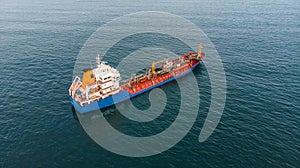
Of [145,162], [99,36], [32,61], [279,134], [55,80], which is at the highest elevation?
[99,36]

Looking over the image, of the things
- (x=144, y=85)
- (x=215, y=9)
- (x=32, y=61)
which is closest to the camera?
(x=144, y=85)

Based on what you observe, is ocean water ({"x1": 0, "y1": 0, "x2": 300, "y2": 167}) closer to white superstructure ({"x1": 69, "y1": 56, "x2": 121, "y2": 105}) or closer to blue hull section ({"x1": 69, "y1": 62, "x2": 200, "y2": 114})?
blue hull section ({"x1": 69, "y1": 62, "x2": 200, "y2": 114})

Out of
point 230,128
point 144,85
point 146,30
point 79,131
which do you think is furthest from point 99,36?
point 230,128

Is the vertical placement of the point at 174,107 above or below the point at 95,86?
below

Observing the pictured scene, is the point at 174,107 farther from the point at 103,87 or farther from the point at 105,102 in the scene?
the point at 103,87

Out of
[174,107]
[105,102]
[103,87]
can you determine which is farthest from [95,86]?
[174,107]

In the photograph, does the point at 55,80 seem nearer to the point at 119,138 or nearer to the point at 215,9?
the point at 119,138

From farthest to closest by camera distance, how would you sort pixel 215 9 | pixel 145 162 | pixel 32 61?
1. pixel 215 9
2. pixel 32 61
3. pixel 145 162

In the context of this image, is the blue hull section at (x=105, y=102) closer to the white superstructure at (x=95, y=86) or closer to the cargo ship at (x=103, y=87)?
the cargo ship at (x=103, y=87)
